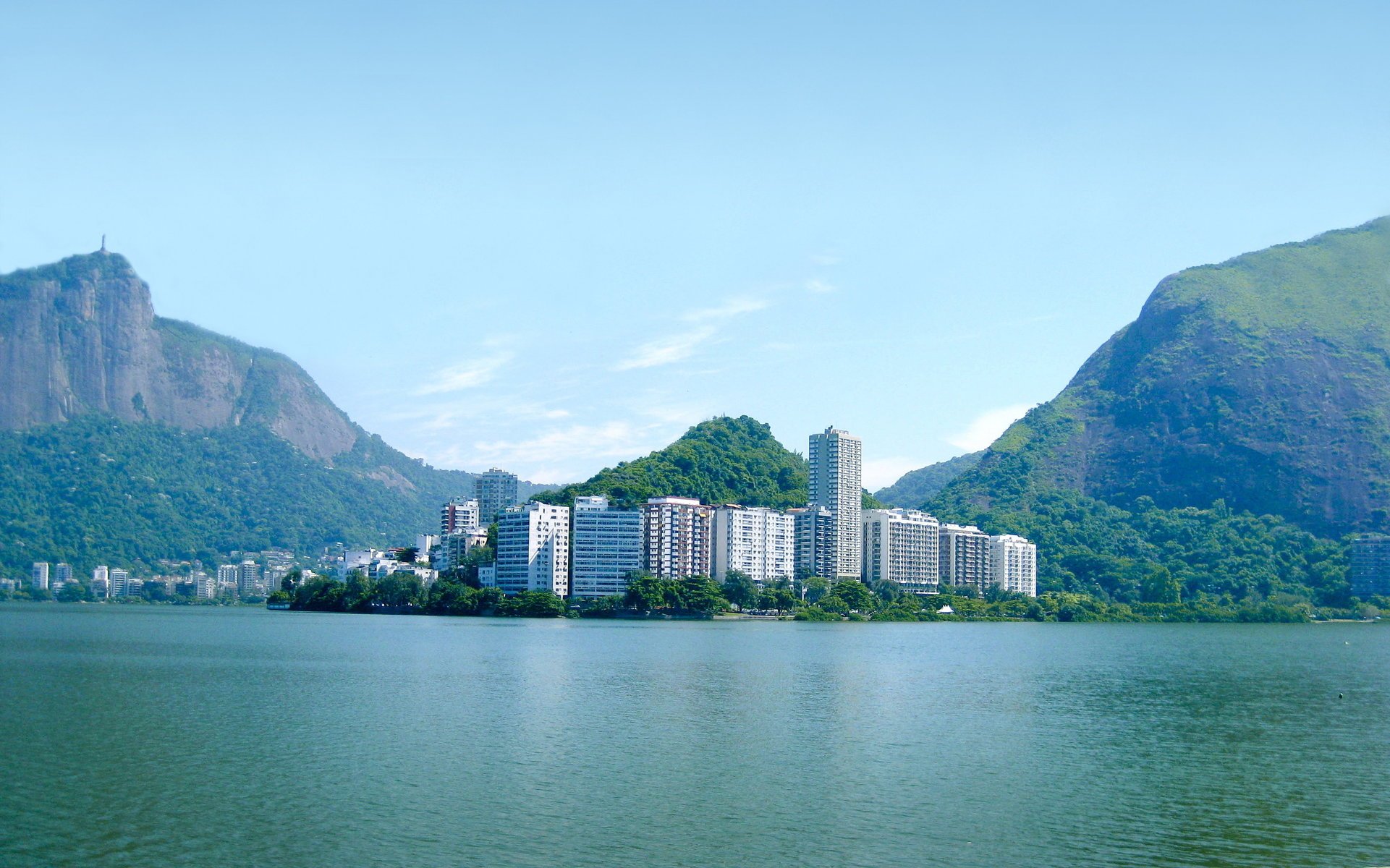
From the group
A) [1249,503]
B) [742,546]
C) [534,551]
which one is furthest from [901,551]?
[1249,503]

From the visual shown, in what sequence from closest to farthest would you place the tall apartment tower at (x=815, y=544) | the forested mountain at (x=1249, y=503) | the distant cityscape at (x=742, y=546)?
the distant cityscape at (x=742, y=546)
the tall apartment tower at (x=815, y=544)
the forested mountain at (x=1249, y=503)

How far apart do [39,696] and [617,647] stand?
33993 mm

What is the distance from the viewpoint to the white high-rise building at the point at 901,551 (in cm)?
14538

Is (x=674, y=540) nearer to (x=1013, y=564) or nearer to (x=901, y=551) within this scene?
(x=901, y=551)

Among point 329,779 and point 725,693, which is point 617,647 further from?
point 329,779

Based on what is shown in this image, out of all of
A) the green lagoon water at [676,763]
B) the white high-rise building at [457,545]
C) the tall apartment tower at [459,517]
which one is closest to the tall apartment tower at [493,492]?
the tall apartment tower at [459,517]

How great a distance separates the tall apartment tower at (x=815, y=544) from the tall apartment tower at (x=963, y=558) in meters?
21.1

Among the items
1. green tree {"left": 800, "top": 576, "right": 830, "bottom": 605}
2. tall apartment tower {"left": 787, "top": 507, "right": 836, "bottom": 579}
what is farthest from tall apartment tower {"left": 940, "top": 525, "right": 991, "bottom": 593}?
green tree {"left": 800, "top": 576, "right": 830, "bottom": 605}

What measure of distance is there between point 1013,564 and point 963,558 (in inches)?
279

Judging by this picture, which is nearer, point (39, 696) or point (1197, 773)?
point (1197, 773)

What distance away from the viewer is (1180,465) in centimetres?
19775

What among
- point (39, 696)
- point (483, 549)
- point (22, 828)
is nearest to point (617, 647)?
point (39, 696)

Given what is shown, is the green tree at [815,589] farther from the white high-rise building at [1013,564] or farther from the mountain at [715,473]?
the white high-rise building at [1013,564]

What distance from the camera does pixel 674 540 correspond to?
131 metres
